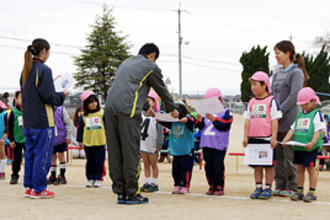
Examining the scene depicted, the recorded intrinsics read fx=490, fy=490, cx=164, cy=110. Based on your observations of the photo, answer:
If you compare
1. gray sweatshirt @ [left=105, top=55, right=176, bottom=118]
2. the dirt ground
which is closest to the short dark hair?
gray sweatshirt @ [left=105, top=55, right=176, bottom=118]

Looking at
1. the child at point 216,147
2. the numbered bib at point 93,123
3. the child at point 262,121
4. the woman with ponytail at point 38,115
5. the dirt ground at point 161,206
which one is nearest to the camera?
the dirt ground at point 161,206

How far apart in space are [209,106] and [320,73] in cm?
3822

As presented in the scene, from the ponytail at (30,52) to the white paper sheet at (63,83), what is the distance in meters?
0.45

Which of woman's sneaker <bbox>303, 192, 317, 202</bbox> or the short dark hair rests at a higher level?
the short dark hair

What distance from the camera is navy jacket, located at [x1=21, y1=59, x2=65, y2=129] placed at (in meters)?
6.49

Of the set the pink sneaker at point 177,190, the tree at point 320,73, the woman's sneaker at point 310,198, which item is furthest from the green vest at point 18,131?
the tree at point 320,73

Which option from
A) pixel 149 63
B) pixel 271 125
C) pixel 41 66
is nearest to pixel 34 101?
pixel 41 66

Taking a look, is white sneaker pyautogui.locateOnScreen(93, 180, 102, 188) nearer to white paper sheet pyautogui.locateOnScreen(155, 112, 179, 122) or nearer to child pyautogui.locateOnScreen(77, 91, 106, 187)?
child pyautogui.locateOnScreen(77, 91, 106, 187)

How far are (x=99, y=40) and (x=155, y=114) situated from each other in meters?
57.7

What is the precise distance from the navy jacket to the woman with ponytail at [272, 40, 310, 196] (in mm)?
3183

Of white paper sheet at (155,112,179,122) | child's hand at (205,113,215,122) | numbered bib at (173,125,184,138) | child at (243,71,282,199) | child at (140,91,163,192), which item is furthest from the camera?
child at (140,91,163,192)

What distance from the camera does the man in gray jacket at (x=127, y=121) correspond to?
6.07 metres

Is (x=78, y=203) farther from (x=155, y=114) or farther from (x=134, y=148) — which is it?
(x=155, y=114)

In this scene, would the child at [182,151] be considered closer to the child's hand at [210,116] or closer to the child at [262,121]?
the child's hand at [210,116]
